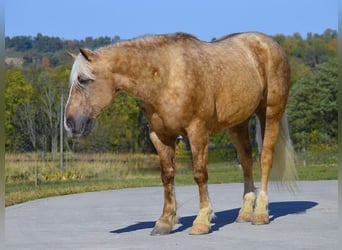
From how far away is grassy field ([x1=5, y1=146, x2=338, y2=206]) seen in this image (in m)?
15.2

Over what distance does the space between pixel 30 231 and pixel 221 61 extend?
9.84 feet

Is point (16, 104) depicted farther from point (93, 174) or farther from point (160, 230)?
point (160, 230)

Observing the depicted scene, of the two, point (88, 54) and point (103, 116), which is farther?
point (103, 116)

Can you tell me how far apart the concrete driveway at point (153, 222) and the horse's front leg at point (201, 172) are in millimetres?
144

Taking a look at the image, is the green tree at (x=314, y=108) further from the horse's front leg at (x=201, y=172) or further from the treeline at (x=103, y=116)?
the horse's front leg at (x=201, y=172)

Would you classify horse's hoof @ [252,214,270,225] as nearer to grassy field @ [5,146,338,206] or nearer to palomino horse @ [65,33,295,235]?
palomino horse @ [65,33,295,235]

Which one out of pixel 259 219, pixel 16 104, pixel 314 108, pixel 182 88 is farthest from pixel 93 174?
pixel 314 108

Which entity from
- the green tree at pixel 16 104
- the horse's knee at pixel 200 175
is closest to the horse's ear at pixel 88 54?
the horse's knee at pixel 200 175

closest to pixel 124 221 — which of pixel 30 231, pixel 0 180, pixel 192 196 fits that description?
pixel 30 231

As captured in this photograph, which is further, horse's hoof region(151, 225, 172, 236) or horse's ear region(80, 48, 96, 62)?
horse's hoof region(151, 225, 172, 236)

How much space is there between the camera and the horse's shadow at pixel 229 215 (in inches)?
332

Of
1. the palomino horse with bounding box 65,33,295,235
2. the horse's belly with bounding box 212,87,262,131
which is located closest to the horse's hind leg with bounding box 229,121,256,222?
the palomino horse with bounding box 65,33,295,235

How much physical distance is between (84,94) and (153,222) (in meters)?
2.54

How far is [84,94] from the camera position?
719 centimetres
